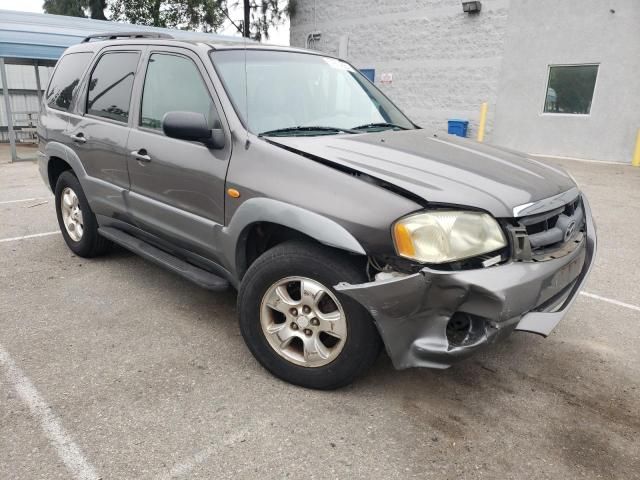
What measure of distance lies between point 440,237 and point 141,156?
86.6 inches

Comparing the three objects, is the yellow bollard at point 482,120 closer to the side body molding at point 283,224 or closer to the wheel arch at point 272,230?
the wheel arch at point 272,230

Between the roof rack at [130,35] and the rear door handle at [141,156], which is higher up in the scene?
the roof rack at [130,35]

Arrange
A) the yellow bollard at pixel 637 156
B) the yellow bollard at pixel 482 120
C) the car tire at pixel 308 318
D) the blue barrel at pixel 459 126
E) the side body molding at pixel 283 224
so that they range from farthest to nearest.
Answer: the blue barrel at pixel 459 126 → the yellow bollard at pixel 482 120 → the yellow bollard at pixel 637 156 → the car tire at pixel 308 318 → the side body molding at pixel 283 224

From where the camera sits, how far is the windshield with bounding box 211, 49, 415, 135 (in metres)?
3.05

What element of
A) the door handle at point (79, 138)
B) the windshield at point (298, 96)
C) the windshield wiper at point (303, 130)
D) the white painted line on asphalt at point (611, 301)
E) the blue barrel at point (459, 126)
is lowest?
the white painted line on asphalt at point (611, 301)

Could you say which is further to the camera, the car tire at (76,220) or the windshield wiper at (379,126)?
the car tire at (76,220)

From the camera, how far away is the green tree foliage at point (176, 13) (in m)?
22.1

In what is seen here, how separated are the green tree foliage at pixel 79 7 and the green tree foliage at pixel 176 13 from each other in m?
2.03

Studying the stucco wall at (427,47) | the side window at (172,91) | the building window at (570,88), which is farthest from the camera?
the stucco wall at (427,47)

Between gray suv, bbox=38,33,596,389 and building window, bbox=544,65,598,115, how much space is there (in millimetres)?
11679

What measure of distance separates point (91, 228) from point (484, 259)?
11.4 ft

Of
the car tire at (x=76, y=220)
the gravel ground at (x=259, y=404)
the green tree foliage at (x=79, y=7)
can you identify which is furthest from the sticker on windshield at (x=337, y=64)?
the green tree foliage at (x=79, y=7)

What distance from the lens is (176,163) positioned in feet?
10.5

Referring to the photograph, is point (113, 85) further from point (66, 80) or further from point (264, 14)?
point (264, 14)
